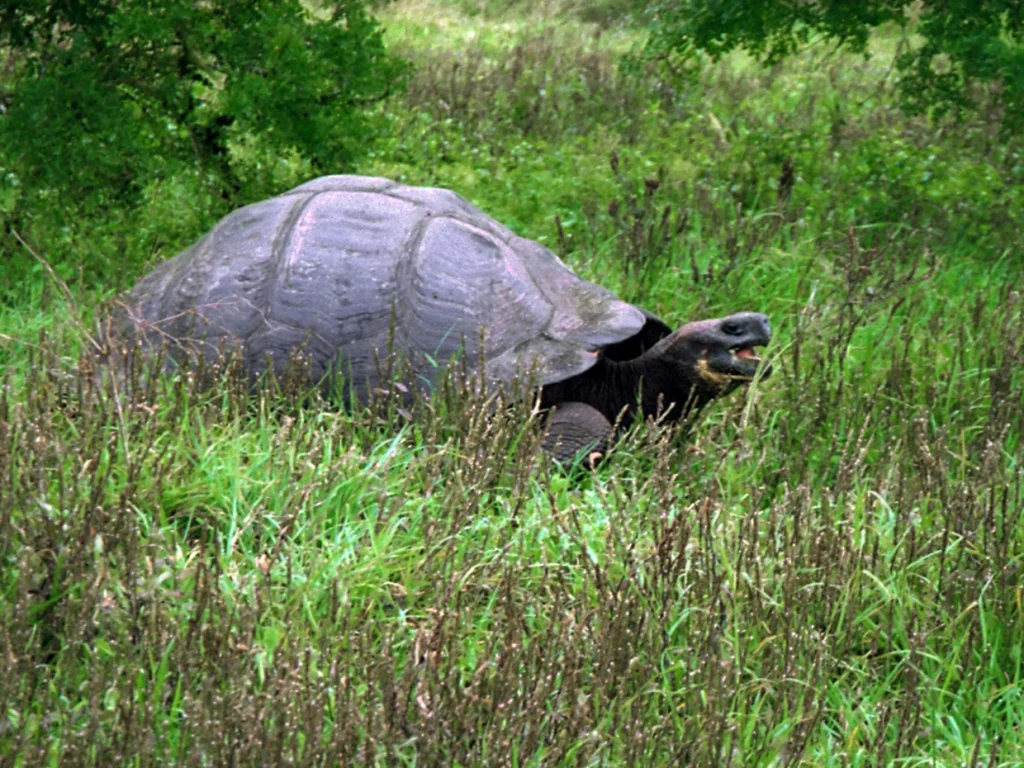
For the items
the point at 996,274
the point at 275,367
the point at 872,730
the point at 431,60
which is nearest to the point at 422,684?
the point at 872,730

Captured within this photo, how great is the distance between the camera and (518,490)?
128 inches

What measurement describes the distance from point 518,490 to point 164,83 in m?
3.34

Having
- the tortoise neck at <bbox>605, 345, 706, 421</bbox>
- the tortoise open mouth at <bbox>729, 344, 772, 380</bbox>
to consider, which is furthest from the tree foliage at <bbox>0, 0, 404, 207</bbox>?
the tortoise open mouth at <bbox>729, 344, 772, 380</bbox>

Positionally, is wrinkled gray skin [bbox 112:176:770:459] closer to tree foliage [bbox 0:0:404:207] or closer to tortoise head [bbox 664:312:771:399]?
tortoise head [bbox 664:312:771:399]

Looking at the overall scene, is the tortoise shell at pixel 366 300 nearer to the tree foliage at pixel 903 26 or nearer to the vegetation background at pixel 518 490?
the vegetation background at pixel 518 490

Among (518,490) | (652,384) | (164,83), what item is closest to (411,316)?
(652,384)

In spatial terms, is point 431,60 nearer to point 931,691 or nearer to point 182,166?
point 182,166

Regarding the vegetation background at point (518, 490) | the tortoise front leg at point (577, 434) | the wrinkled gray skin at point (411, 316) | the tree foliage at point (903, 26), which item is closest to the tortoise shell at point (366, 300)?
the wrinkled gray skin at point (411, 316)

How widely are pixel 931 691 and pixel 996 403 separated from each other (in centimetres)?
154

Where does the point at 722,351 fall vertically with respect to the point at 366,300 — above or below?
below

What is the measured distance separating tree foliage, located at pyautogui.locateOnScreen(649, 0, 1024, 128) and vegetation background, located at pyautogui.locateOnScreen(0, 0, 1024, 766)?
3 cm

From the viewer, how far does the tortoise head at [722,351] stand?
436cm

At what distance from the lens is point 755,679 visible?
2.78 metres

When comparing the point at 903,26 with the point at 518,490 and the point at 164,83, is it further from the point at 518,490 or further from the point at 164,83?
the point at 518,490
